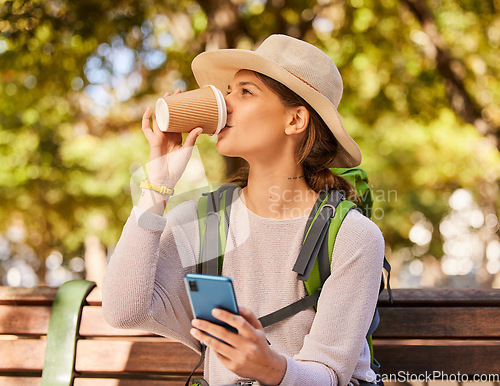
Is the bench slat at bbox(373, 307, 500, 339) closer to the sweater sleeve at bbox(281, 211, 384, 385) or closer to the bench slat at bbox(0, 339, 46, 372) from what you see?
the sweater sleeve at bbox(281, 211, 384, 385)

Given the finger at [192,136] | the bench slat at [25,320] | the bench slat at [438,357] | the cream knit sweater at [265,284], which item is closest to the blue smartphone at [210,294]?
the cream knit sweater at [265,284]

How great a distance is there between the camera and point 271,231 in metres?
2.49

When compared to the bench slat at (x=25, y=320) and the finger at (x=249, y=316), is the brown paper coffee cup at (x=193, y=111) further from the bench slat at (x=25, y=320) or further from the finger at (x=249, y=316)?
the bench slat at (x=25, y=320)

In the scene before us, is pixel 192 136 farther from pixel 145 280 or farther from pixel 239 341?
pixel 239 341

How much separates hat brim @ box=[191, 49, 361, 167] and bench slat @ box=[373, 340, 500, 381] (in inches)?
39.7

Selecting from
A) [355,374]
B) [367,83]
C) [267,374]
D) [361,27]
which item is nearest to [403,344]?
[355,374]

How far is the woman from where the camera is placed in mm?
2215

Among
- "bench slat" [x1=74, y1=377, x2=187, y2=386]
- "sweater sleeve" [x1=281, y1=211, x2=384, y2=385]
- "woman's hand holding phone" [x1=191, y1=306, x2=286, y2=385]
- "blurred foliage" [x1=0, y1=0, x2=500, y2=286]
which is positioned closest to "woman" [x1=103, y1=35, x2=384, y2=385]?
"sweater sleeve" [x1=281, y1=211, x2=384, y2=385]

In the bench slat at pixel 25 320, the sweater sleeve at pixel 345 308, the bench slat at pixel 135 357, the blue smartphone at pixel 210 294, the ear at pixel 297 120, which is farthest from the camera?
the bench slat at pixel 25 320

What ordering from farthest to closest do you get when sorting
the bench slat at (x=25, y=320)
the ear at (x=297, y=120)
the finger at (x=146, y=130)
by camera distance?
the bench slat at (x=25, y=320) < the ear at (x=297, y=120) < the finger at (x=146, y=130)

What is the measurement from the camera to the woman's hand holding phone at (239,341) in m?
1.69

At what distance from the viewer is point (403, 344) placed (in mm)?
3023

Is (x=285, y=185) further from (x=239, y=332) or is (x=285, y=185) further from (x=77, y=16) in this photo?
(x=77, y=16)

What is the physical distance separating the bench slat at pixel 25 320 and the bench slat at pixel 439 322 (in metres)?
1.76
